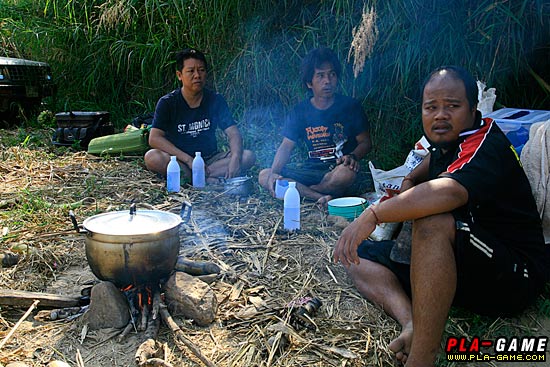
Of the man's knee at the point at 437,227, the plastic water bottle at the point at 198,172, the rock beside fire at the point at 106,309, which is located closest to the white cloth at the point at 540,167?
Answer: the man's knee at the point at 437,227

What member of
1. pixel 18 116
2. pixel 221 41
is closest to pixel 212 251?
pixel 221 41

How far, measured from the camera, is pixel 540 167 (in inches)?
112

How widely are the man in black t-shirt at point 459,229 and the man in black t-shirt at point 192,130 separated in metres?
2.96

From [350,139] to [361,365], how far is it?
2.73m

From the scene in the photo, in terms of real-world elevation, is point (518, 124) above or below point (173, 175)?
above

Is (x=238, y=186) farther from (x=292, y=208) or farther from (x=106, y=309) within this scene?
(x=106, y=309)

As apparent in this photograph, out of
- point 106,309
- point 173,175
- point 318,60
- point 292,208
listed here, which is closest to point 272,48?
point 318,60

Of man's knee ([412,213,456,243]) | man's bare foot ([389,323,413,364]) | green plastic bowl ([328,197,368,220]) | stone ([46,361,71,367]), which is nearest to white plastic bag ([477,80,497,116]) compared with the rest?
green plastic bowl ([328,197,368,220])

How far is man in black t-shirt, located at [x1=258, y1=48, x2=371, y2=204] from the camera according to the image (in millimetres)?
4496

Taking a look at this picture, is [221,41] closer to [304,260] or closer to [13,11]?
[304,260]

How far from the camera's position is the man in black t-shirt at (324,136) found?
4.50m

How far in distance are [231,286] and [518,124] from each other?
2.19 m

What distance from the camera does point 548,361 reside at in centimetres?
242

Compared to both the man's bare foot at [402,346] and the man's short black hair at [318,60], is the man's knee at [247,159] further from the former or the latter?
the man's bare foot at [402,346]
